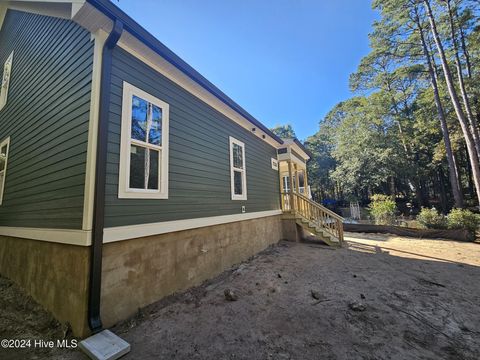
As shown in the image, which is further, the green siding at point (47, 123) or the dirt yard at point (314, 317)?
the green siding at point (47, 123)

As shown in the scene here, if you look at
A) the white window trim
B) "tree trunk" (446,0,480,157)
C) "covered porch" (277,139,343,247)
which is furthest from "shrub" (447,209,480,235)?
the white window trim

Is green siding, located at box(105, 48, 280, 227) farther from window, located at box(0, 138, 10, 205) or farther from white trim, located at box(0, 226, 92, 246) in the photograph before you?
window, located at box(0, 138, 10, 205)

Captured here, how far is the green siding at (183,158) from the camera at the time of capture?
2.88 meters

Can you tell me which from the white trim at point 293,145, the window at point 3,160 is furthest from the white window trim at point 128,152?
the white trim at point 293,145

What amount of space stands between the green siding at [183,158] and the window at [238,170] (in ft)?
0.64

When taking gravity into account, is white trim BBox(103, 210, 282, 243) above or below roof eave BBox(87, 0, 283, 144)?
below

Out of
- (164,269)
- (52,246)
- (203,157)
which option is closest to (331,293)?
(164,269)

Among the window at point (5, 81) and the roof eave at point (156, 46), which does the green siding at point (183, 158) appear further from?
the window at point (5, 81)

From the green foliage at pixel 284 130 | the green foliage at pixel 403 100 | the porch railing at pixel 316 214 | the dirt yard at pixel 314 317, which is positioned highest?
the green foliage at pixel 284 130

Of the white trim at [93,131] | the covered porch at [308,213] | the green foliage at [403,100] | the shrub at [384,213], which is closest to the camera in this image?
the white trim at [93,131]

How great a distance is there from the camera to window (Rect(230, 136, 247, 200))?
5715 mm

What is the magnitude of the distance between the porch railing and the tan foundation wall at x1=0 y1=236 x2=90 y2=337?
22.8 ft

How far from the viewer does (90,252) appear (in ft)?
7.97

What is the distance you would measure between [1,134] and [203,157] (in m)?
5.57
